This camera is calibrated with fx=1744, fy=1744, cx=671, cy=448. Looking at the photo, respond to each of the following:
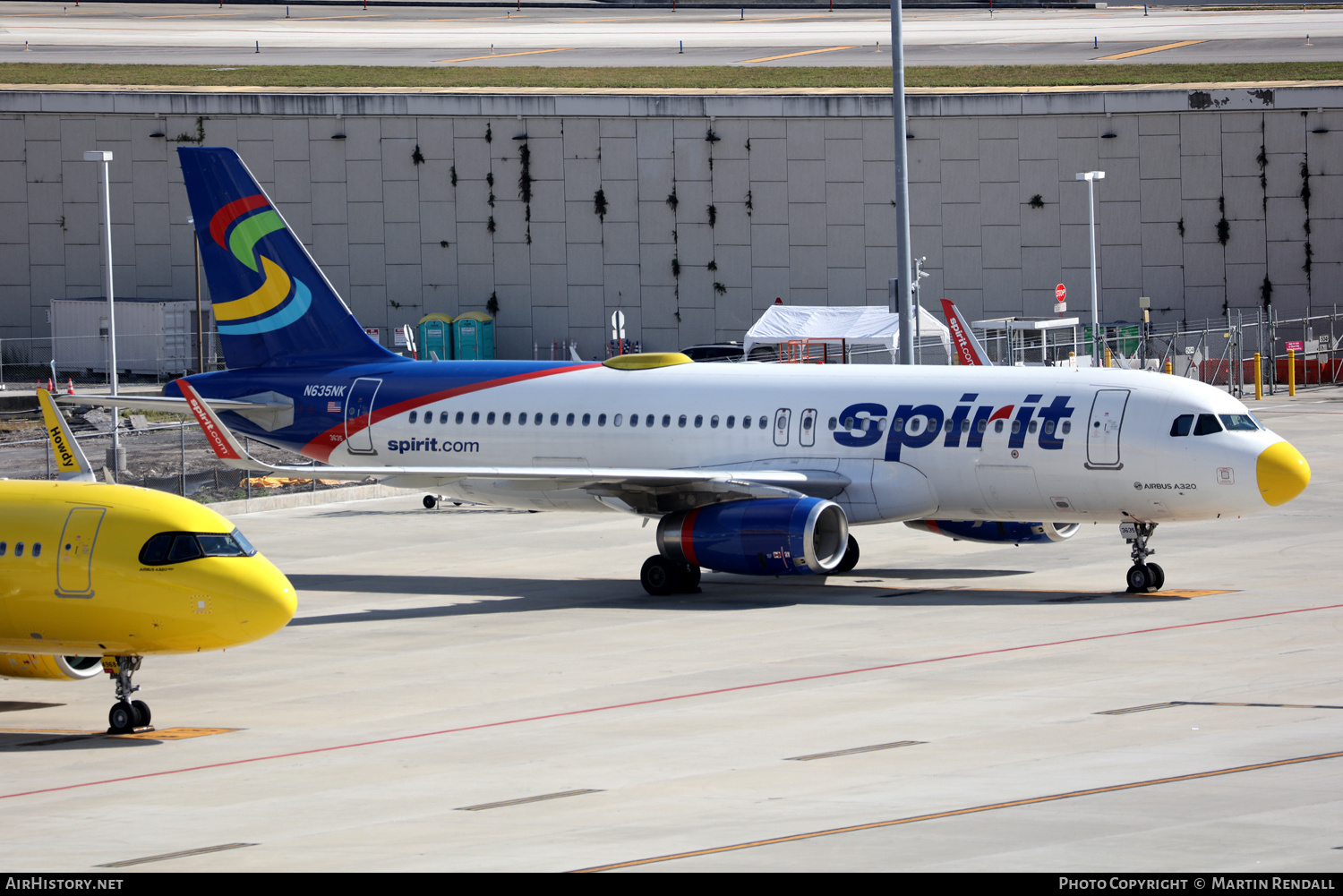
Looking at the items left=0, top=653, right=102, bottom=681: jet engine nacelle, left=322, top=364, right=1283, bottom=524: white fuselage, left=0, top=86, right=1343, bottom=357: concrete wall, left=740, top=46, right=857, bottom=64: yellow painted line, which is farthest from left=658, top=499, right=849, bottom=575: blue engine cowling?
left=740, top=46, right=857, bottom=64: yellow painted line

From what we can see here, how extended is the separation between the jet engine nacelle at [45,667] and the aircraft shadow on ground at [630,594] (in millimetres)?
6910

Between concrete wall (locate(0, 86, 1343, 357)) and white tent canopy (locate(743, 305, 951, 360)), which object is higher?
concrete wall (locate(0, 86, 1343, 357))

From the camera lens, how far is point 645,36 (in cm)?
9712

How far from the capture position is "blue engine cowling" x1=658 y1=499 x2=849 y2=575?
2908 cm

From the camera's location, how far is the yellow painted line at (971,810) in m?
13.8

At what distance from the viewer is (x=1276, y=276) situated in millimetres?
73500

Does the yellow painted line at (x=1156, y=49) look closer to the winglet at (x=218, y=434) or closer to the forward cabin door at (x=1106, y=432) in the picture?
the forward cabin door at (x=1106, y=432)

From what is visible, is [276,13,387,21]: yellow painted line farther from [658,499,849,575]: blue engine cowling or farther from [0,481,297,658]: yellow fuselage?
[0,481,297,658]: yellow fuselage

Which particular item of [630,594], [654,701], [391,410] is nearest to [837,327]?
[391,410]

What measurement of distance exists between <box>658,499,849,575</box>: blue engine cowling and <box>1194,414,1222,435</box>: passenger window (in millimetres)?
6052

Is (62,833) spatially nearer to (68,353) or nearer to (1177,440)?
(1177,440)

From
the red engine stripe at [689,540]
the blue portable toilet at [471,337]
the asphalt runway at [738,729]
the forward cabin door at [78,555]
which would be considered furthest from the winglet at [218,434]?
the blue portable toilet at [471,337]

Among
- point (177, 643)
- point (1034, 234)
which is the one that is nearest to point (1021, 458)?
point (177, 643)

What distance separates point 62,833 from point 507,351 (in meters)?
63.3
